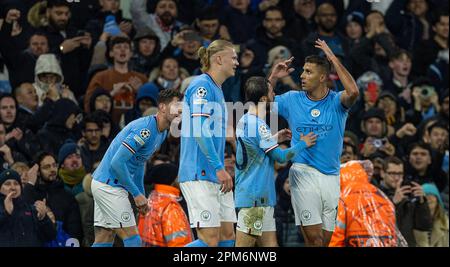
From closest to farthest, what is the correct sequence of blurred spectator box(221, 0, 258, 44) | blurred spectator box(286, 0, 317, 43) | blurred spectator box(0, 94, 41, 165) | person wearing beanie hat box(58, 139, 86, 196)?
person wearing beanie hat box(58, 139, 86, 196) < blurred spectator box(0, 94, 41, 165) < blurred spectator box(221, 0, 258, 44) < blurred spectator box(286, 0, 317, 43)

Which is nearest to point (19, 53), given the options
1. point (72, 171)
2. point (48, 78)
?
point (48, 78)

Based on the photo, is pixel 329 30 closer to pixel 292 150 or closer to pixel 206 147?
pixel 292 150

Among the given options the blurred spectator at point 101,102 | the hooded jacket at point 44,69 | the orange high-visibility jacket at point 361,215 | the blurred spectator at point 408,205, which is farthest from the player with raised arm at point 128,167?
the hooded jacket at point 44,69

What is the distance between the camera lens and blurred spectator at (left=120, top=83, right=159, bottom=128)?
734 inches

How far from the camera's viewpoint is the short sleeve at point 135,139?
14.3 meters

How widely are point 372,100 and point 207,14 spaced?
2737 mm

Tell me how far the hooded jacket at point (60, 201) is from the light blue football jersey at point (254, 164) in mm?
2798

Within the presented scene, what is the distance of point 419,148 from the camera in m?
19.0

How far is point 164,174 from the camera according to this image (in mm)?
16156

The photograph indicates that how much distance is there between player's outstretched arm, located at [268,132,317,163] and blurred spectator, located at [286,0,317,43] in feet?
21.8

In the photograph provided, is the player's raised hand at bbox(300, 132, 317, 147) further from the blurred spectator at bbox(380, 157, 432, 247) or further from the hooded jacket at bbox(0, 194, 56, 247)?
the blurred spectator at bbox(380, 157, 432, 247)

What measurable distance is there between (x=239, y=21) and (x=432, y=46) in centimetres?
314

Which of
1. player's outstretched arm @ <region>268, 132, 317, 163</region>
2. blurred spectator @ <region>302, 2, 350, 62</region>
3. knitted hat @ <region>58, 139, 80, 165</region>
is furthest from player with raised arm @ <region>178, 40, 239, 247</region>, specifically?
blurred spectator @ <region>302, 2, 350, 62</region>
